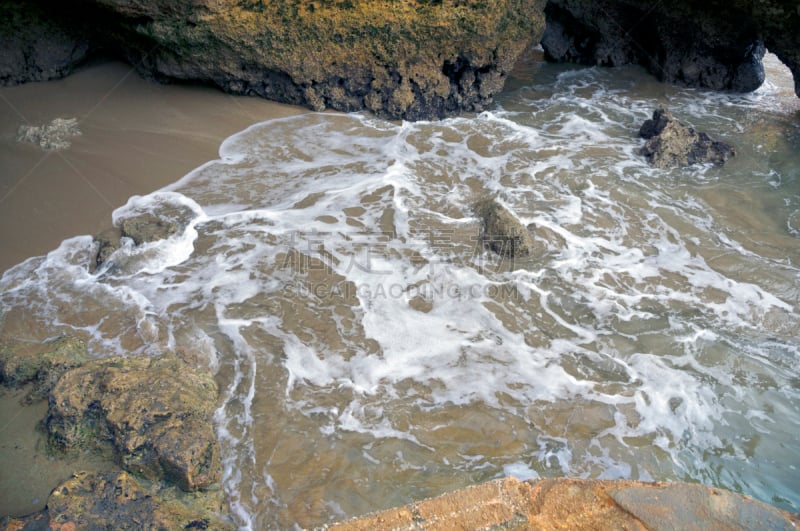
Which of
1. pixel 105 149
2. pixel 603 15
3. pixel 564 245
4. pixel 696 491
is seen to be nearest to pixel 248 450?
pixel 696 491

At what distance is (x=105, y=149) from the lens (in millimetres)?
5645

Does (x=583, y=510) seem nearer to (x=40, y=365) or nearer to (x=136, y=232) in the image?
(x=40, y=365)

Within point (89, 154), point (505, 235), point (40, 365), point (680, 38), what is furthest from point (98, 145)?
point (680, 38)

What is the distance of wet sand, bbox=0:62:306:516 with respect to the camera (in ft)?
14.6

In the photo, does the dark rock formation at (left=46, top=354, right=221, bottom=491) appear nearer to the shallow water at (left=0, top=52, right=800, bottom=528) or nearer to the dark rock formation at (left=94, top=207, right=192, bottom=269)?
the shallow water at (left=0, top=52, right=800, bottom=528)

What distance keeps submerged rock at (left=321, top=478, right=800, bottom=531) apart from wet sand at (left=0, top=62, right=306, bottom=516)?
6.16 feet

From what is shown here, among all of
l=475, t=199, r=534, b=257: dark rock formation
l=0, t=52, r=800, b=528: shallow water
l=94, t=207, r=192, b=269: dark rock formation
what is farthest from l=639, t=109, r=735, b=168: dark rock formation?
l=94, t=207, r=192, b=269: dark rock formation

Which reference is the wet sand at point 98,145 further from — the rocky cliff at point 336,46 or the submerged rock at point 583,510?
the submerged rock at point 583,510

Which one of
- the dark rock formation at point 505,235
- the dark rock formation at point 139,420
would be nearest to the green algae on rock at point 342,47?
the dark rock formation at point 505,235

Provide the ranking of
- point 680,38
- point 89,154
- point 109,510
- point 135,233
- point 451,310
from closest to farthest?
point 109,510 → point 451,310 → point 135,233 → point 89,154 → point 680,38

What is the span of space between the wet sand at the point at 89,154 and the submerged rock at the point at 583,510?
6.16 ft

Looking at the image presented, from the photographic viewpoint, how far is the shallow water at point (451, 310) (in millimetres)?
3166

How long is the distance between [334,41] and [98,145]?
2926 mm

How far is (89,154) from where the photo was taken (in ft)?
18.2
